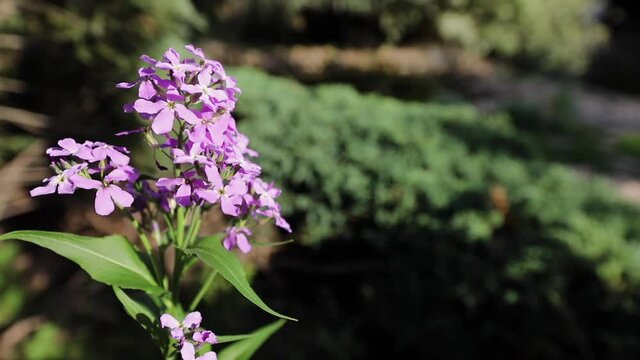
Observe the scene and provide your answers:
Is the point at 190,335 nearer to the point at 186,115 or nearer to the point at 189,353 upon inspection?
the point at 189,353

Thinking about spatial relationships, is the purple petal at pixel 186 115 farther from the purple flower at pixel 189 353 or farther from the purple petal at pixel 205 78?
the purple flower at pixel 189 353

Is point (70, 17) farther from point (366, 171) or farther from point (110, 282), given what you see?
point (110, 282)

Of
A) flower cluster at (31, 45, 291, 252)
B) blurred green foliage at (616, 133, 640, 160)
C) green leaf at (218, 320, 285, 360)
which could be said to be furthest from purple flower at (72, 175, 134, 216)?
blurred green foliage at (616, 133, 640, 160)

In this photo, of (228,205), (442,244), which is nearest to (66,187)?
(228,205)

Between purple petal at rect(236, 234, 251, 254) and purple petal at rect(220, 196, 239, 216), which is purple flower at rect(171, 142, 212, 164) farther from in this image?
purple petal at rect(236, 234, 251, 254)

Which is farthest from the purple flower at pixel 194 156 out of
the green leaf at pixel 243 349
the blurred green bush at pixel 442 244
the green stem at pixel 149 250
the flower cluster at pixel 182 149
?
the blurred green bush at pixel 442 244
